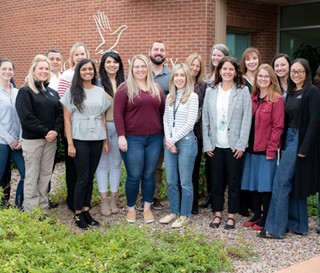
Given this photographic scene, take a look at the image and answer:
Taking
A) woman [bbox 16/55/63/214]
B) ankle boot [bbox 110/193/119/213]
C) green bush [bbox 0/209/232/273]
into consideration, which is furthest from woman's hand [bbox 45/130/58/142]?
ankle boot [bbox 110/193/119/213]

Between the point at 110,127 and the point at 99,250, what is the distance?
1938mm

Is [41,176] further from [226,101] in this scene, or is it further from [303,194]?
[303,194]

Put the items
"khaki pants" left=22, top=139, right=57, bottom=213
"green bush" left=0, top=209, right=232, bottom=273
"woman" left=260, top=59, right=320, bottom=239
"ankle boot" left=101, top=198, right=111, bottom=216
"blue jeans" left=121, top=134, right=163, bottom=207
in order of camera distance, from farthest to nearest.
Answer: "ankle boot" left=101, top=198, right=111, bottom=216 → "blue jeans" left=121, top=134, right=163, bottom=207 → "khaki pants" left=22, top=139, right=57, bottom=213 → "woman" left=260, top=59, right=320, bottom=239 → "green bush" left=0, top=209, right=232, bottom=273

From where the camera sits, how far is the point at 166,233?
16.9 ft

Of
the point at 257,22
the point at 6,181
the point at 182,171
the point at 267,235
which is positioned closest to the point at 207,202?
the point at 182,171

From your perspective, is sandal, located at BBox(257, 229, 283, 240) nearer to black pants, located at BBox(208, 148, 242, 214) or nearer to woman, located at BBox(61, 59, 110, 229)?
black pants, located at BBox(208, 148, 242, 214)

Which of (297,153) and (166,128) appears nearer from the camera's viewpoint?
(297,153)

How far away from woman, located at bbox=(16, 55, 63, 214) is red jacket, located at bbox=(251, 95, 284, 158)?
232 centimetres

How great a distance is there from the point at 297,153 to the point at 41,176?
302 cm

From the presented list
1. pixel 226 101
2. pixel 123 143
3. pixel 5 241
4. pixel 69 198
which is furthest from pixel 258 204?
pixel 5 241

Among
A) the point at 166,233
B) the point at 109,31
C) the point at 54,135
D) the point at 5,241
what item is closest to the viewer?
the point at 5,241

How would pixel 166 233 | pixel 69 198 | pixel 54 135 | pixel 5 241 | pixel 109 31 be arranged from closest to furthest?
→ 1. pixel 5 241
2. pixel 166 233
3. pixel 54 135
4. pixel 69 198
5. pixel 109 31

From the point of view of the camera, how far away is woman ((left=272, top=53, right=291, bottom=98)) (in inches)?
225

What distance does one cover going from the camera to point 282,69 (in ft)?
18.8
